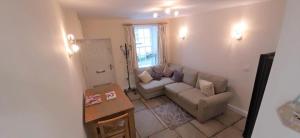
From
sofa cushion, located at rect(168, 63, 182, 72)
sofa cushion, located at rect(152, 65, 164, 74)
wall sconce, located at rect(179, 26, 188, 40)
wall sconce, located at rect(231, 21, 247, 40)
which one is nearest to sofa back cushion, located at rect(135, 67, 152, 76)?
sofa cushion, located at rect(152, 65, 164, 74)

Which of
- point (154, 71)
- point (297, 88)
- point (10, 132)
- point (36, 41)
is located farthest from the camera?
point (154, 71)

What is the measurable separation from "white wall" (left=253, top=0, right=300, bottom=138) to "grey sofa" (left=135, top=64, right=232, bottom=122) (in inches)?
80.4

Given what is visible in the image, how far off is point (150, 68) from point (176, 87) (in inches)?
51.4

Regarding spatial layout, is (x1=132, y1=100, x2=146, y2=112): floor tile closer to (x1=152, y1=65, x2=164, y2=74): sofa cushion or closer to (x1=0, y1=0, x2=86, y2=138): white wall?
(x1=152, y1=65, x2=164, y2=74): sofa cushion

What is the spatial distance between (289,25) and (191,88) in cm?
312

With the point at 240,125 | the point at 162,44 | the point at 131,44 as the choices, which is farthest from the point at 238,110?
the point at 131,44

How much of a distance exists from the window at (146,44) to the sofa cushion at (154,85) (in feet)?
3.09

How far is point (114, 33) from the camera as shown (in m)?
4.24

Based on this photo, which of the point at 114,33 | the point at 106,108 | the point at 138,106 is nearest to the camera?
the point at 106,108

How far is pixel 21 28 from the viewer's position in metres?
0.66

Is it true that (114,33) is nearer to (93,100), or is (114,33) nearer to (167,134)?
(93,100)

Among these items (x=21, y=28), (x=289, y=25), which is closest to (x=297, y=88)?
(x=289, y=25)

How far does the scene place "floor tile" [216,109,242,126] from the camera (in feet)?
9.31

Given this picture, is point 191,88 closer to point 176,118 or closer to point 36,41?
point 176,118
